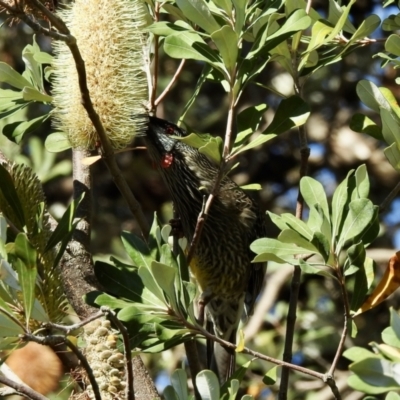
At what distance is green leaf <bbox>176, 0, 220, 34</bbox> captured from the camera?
2.24m

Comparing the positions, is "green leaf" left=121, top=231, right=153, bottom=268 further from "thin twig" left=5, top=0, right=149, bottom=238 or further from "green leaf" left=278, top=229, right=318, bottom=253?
"green leaf" left=278, top=229, right=318, bottom=253

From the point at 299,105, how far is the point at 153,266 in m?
0.65

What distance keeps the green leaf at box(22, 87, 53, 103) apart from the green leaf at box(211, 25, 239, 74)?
0.56m

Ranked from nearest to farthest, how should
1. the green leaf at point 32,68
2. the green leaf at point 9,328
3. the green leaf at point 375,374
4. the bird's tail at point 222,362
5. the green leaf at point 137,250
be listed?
the green leaf at point 375,374
the green leaf at point 9,328
the green leaf at point 137,250
the green leaf at point 32,68
the bird's tail at point 222,362

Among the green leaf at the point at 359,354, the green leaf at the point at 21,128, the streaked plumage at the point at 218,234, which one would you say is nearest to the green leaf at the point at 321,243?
the green leaf at the point at 359,354

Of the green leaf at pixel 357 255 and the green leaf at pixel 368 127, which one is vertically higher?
the green leaf at pixel 368 127

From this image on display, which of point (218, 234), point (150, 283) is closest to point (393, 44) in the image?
point (150, 283)

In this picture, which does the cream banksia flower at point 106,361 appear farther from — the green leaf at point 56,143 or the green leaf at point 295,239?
the green leaf at point 56,143

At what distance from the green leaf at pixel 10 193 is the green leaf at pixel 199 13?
61cm

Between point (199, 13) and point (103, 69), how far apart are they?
1.10ft

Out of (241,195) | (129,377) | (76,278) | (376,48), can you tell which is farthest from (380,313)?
(129,377)

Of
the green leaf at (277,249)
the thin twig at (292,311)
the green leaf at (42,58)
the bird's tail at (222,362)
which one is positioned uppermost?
the green leaf at (42,58)

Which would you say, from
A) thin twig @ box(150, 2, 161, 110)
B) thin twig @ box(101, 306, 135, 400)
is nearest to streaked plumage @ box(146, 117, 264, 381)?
thin twig @ box(150, 2, 161, 110)

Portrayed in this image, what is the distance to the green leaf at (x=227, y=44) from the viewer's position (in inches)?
86.0
